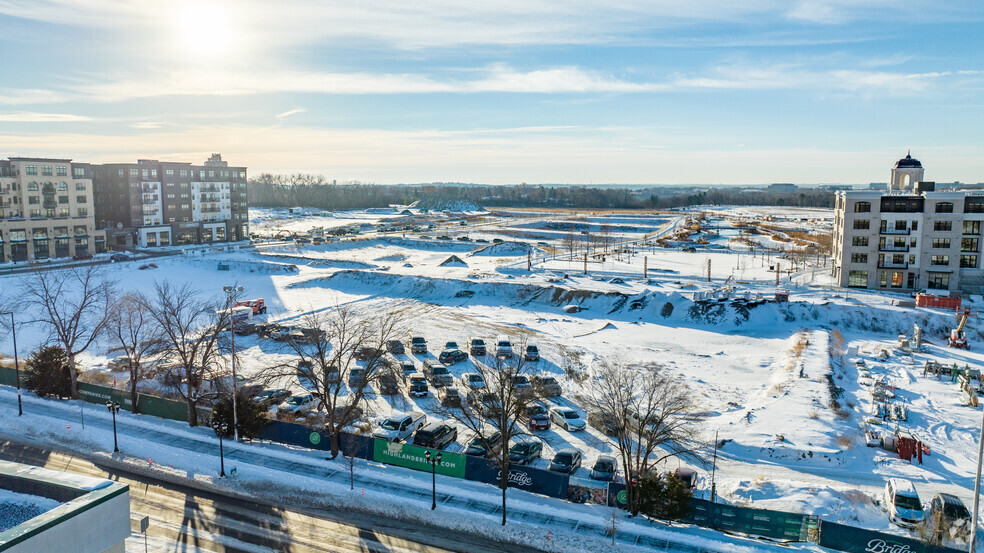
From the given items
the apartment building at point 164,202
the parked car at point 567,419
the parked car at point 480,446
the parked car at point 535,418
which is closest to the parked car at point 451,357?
the parked car at point 535,418

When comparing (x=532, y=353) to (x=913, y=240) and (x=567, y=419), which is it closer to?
(x=567, y=419)

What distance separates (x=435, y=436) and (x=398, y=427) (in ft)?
8.13

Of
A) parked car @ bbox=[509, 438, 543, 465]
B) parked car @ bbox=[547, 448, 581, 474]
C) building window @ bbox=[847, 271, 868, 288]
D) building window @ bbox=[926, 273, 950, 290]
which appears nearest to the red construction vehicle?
parked car @ bbox=[509, 438, 543, 465]

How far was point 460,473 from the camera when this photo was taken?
2856cm

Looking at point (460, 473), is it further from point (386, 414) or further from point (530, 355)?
point (530, 355)

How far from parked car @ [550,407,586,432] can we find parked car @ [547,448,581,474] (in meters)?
4.53

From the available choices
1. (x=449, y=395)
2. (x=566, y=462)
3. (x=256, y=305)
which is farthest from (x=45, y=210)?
(x=566, y=462)

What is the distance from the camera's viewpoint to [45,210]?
94438 millimetres

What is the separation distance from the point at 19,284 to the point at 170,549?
6618 cm

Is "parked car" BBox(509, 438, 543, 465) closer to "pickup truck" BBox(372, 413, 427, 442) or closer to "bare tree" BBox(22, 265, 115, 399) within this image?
"pickup truck" BBox(372, 413, 427, 442)

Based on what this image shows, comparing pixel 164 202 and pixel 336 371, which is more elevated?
pixel 164 202

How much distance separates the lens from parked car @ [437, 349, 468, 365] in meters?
46.5

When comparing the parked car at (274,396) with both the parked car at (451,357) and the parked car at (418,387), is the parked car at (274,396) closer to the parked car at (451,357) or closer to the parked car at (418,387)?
the parked car at (418,387)

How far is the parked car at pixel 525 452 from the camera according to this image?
29594 millimetres
